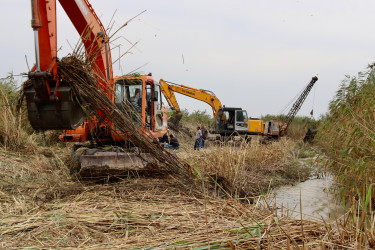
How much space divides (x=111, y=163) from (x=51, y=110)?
142cm

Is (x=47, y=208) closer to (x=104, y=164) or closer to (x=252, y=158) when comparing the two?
(x=104, y=164)

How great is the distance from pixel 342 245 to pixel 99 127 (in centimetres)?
506

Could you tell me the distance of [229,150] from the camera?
765cm

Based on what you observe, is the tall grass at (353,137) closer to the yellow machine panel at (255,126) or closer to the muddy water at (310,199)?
the muddy water at (310,199)

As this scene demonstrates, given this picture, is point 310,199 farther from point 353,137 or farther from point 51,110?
point 51,110

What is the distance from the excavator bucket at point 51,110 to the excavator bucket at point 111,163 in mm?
1018

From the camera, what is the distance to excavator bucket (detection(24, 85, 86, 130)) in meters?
4.64

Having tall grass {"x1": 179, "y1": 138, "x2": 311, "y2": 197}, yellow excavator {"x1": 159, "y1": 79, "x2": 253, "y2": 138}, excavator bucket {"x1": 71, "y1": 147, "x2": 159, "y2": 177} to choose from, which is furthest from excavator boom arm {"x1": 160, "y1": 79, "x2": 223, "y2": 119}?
→ excavator bucket {"x1": 71, "y1": 147, "x2": 159, "y2": 177}

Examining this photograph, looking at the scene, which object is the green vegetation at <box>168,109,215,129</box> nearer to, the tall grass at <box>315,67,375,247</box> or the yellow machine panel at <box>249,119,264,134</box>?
the yellow machine panel at <box>249,119,264,134</box>

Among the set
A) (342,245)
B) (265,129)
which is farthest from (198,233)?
(265,129)

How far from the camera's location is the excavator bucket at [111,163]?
561 centimetres

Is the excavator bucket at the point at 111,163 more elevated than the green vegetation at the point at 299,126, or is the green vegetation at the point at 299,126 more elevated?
the excavator bucket at the point at 111,163

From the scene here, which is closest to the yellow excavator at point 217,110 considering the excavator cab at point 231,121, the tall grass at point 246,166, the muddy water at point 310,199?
the excavator cab at point 231,121

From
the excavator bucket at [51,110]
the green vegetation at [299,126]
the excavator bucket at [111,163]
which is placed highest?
the excavator bucket at [51,110]
